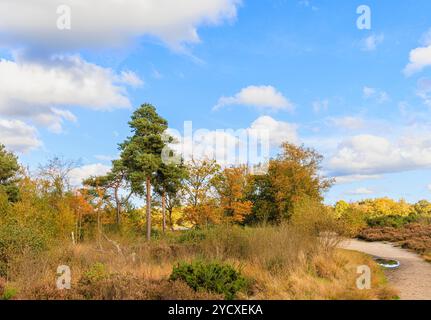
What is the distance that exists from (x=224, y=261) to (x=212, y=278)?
3109 millimetres

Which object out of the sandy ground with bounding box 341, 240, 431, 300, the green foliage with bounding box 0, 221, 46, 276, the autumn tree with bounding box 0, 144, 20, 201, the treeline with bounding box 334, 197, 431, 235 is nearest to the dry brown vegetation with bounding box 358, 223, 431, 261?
the sandy ground with bounding box 341, 240, 431, 300

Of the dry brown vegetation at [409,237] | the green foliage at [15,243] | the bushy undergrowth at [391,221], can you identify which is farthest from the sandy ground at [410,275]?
the bushy undergrowth at [391,221]

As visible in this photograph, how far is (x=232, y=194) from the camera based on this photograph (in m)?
35.7

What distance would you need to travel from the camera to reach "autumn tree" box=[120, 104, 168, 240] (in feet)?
104

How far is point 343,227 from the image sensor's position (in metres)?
15.4

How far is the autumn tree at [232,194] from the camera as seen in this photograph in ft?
115

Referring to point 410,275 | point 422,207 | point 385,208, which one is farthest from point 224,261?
point 422,207

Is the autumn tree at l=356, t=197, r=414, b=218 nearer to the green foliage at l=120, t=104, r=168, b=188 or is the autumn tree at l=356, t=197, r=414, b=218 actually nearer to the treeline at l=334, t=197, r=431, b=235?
the treeline at l=334, t=197, r=431, b=235

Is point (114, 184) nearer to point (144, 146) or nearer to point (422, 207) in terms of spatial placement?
point (144, 146)

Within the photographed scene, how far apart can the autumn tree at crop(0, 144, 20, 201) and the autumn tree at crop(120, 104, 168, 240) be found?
8.26 meters
